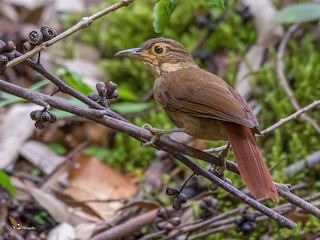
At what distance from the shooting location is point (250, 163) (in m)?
2.67

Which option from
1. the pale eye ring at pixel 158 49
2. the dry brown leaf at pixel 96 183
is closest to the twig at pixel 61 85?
the pale eye ring at pixel 158 49

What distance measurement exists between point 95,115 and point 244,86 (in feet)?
9.38

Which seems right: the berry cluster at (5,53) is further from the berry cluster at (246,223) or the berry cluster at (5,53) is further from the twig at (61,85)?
the berry cluster at (246,223)

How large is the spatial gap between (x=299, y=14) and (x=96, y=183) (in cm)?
Result: 189

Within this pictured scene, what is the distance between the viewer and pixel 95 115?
2.53m

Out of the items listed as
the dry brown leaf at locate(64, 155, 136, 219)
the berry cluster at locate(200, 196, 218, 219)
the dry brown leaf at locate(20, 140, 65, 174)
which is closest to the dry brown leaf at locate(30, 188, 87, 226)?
the dry brown leaf at locate(64, 155, 136, 219)

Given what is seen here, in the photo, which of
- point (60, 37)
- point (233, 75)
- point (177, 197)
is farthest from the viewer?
point (233, 75)

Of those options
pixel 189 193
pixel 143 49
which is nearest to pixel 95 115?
pixel 143 49

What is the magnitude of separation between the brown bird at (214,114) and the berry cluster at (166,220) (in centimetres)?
65

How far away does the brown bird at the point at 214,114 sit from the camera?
2.63 meters

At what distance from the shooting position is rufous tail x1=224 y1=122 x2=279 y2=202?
2539mm

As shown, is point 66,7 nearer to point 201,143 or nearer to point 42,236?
point 201,143

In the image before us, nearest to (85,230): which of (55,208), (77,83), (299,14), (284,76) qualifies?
(55,208)

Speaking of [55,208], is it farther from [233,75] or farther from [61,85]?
[233,75]
